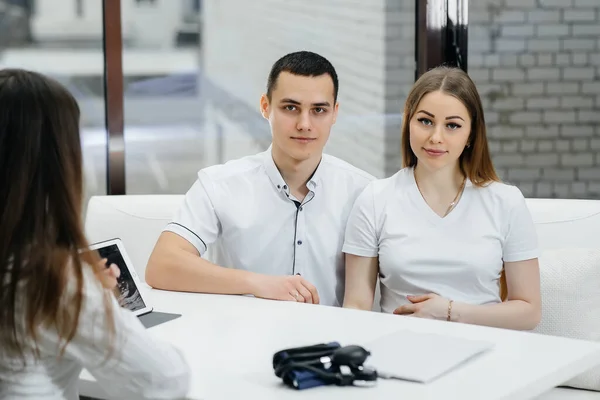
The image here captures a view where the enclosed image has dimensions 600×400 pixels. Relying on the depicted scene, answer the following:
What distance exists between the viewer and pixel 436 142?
2.44m

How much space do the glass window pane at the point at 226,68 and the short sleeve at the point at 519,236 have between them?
195 centimetres

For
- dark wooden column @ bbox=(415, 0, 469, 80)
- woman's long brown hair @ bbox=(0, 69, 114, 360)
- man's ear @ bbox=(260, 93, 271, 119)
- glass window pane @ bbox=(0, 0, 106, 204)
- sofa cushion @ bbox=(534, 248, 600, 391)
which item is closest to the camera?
woman's long brown hair @ bbox=(0, 69, 114, 360)

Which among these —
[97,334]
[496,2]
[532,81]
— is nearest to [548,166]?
[532,81]

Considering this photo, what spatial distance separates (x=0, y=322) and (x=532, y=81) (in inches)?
145

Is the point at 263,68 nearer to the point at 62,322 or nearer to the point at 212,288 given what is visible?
the point at 212,288

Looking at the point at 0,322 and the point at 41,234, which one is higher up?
the point at 41,234

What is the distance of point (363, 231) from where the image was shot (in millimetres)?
2525

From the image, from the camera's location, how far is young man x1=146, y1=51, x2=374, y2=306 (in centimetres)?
262

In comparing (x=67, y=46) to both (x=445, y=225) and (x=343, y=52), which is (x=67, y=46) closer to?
(x=343, y=52)

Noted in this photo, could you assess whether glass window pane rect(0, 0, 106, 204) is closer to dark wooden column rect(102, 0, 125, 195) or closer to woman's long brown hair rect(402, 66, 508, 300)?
dark wooden column rect(102, 0, 125, 195)

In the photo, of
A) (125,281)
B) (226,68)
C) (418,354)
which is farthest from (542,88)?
(418,354)

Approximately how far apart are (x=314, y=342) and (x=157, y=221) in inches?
47.4

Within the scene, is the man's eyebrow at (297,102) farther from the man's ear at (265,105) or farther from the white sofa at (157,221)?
the white sofa at (157,221)

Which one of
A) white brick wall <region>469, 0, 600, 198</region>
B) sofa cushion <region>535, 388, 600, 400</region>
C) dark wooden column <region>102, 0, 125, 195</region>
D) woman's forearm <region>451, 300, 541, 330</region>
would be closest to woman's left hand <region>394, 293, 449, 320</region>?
woman's forearm <region>451, 300, 541, 330</region>
